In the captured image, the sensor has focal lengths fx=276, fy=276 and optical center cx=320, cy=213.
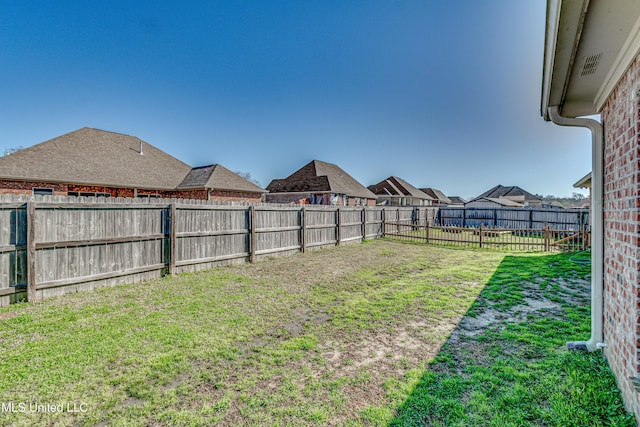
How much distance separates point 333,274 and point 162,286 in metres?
4.25

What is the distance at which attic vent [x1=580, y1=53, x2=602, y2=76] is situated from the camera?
217cm

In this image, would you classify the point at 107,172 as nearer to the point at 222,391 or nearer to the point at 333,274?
the point at 333,274

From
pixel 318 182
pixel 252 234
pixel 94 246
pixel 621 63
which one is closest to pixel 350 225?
pixel 252 234

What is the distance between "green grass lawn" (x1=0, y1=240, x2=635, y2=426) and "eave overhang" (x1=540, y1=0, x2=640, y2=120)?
107 inches

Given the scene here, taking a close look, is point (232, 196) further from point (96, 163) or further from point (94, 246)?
point (94, 246)

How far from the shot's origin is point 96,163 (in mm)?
16547

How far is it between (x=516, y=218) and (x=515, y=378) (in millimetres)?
22052

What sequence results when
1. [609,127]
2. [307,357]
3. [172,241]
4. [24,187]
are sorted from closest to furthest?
[609,127]
[307,357]
[172,241]
[24,187]

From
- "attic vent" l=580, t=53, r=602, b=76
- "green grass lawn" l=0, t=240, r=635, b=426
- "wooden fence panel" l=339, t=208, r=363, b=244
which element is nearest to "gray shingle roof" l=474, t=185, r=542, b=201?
"wooden fence panel" l=339, t=208, r=363, b=244

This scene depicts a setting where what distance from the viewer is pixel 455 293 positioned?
5902mm

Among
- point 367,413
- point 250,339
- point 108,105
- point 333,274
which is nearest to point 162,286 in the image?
point 250,339

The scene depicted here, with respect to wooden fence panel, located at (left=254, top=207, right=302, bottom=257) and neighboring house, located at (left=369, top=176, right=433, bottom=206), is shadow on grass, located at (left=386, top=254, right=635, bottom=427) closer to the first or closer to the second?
wooden fence panel, located at (left=254, top=207, right=302, bottom=257)

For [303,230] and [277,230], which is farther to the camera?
[303,230]

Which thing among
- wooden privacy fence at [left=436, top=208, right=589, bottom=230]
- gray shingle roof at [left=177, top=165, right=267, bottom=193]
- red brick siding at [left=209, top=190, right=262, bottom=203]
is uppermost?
gray shingle roof at [left=177, top=165, right=267, bottom=193]
